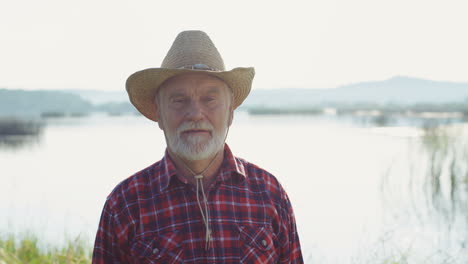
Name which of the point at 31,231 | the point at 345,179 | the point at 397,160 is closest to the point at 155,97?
the point at 31,231

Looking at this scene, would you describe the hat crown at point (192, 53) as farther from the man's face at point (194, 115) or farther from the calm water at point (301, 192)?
the calm water at point (301, 192)

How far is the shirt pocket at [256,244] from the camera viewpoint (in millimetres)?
1933

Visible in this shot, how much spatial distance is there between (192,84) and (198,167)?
38cm

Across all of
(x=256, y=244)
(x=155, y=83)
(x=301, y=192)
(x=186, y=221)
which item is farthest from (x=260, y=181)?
(x=301, y=192)

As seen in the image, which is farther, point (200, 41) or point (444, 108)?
point (444, 108)

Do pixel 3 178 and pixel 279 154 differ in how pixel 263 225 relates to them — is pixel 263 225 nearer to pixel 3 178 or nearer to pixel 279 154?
pixel 3 178

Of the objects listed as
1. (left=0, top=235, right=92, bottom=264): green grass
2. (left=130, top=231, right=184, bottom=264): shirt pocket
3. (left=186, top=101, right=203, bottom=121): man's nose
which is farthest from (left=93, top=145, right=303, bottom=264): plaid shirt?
(left=0, top=235, right=92, bottom=264): green grass

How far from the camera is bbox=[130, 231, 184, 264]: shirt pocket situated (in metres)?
1.86

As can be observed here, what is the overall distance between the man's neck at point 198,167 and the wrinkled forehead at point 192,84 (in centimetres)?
29

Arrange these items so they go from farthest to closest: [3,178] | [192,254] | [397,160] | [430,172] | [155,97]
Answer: [3,178] → [397,160] → [430,172] → [155,97] → [192,254]

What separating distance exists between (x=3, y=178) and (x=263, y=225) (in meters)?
15.6

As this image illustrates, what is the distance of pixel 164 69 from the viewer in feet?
6.23

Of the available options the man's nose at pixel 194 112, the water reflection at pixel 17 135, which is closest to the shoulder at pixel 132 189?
the man's nose at pixel 194 112

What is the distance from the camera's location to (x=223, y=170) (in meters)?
2.02
